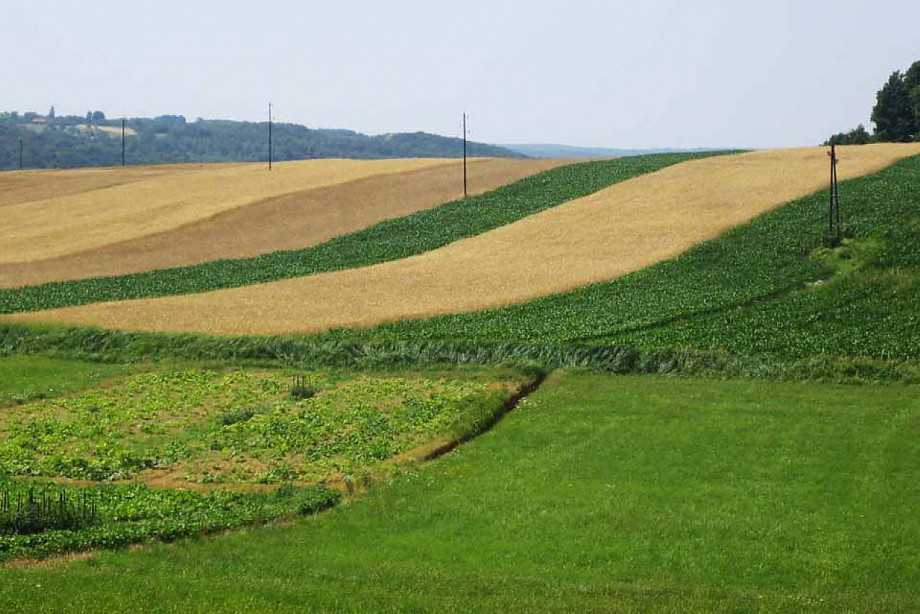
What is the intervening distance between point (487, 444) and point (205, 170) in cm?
9201

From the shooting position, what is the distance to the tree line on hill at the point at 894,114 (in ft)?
379

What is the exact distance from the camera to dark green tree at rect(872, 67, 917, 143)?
4542 inches

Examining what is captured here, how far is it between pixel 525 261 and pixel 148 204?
40094mm

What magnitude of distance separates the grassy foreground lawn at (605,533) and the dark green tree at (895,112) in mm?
86828

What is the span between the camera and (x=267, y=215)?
83.1 m

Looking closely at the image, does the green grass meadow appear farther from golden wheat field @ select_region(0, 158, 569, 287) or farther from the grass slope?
golden wheat field @ select_region(0, 158, 569, 287)

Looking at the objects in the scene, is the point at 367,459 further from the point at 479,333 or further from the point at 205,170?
the point at 205,170

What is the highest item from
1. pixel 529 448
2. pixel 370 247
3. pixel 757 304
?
pixel 370 247

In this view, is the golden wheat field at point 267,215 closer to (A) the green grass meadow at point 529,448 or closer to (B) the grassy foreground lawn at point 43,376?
(A) the green grass meadow at point 529,448

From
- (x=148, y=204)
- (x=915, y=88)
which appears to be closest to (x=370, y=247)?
(x=148, y=204)

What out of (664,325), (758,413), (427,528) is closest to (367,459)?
(427,528)

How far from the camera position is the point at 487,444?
111ft

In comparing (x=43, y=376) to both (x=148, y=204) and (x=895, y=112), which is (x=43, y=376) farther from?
(x=895, y=112)

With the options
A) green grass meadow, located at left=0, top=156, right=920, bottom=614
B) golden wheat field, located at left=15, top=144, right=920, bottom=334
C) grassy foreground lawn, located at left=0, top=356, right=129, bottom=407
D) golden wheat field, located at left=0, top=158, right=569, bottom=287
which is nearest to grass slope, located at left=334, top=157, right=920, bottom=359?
green grass meadow, located at left=0, top=156, right=920, bottom=614
